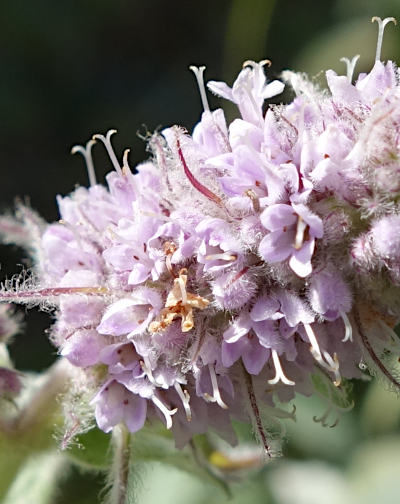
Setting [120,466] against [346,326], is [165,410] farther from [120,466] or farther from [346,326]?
[346,326]

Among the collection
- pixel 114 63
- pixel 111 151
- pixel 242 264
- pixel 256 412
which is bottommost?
pixel 256 412

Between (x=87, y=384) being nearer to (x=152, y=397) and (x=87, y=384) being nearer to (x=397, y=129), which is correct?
(x=152, y=397)

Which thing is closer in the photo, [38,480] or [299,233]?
[299,233]

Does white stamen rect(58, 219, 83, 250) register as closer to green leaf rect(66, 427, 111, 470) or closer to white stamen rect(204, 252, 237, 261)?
white stamen rect(204, 252, 237, 261)

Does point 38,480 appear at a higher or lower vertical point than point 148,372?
lower

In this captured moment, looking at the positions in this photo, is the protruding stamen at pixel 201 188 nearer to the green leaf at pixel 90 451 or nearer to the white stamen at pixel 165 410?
the white stamen at pixel 165 410

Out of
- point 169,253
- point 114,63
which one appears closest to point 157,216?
point 169,253

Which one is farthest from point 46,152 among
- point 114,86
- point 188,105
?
point 188,105
